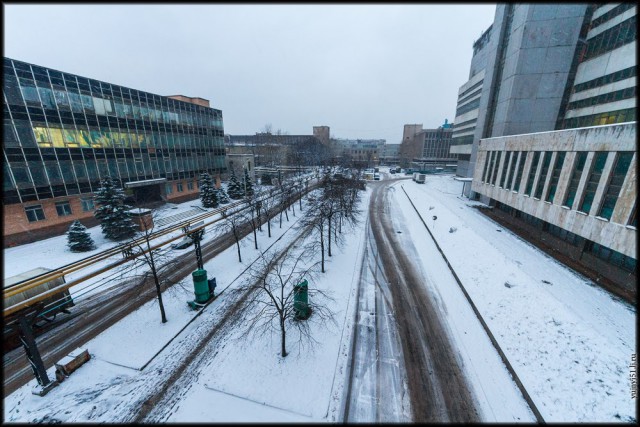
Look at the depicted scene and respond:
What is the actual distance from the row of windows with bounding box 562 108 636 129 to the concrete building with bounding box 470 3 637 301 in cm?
10

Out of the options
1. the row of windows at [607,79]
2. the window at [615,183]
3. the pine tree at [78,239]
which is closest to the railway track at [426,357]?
the window at [615,183]

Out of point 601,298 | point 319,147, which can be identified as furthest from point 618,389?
point 319,147

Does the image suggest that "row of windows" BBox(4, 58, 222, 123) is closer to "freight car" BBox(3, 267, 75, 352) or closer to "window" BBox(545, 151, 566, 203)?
"freight car" BBox(3, 267, 75, 352)

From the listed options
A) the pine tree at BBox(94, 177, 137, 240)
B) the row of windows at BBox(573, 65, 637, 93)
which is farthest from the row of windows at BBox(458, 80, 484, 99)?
the pine tree at BBox(94, 177, 137, 240)

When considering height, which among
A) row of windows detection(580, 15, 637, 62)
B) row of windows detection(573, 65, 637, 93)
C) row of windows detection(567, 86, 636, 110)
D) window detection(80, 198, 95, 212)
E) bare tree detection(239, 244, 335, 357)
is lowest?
bare tree detection(239, 244, 335, 357)

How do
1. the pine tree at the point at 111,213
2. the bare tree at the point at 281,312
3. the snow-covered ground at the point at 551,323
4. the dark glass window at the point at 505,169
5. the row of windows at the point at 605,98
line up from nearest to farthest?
1. the snow-covered ground at the point at 551,323
2. the bare tree at the point at 281,312
3. the pine tree at the point at 111,213
4. the row of windows at the point at 605,98
5. the dark glass window at the point at 505,169

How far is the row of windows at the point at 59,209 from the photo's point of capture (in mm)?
24969

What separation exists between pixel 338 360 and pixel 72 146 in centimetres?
3321

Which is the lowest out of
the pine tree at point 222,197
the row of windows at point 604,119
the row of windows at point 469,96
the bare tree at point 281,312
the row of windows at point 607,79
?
the bare tree at point 281,312

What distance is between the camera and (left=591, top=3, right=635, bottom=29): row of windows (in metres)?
27.5

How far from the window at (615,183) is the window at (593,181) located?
0.89 m

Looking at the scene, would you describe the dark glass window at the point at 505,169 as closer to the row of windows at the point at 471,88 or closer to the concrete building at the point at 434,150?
the row of windows at the point at 471,88

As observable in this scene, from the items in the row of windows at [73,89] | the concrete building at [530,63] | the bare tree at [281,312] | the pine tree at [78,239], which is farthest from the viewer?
the concrete building at [530,63]

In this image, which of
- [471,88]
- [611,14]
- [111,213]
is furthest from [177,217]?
[471,88]
